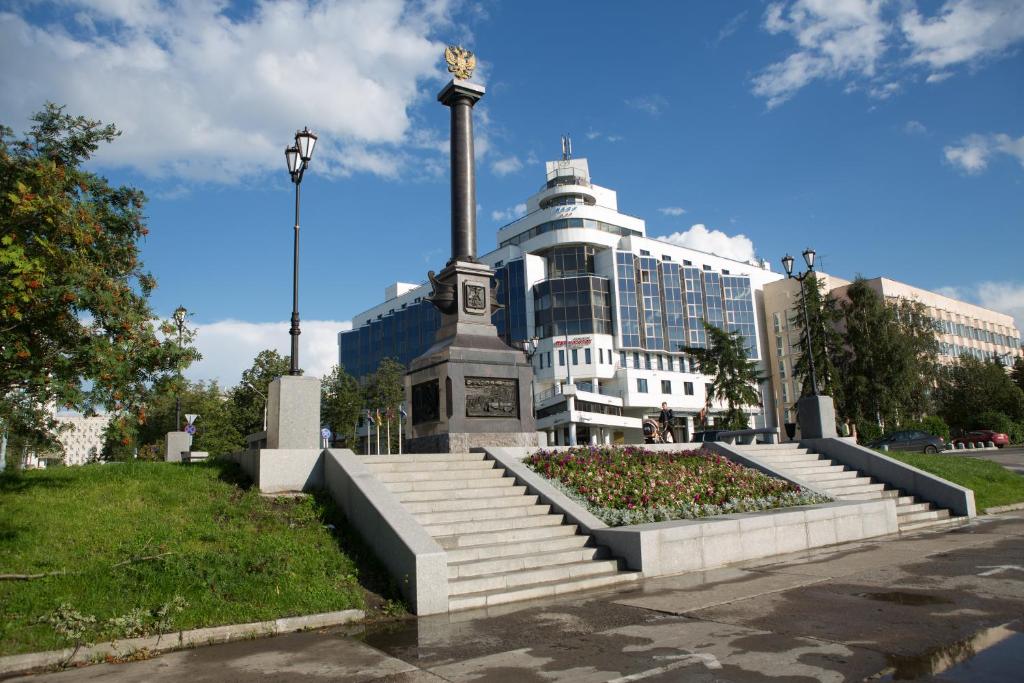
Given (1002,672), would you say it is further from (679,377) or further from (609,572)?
(679,377)

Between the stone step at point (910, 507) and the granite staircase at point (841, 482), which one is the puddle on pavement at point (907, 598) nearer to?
the granite staircase at point (841, 482)

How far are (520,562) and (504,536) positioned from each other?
0.95m

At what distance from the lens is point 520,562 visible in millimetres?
10164

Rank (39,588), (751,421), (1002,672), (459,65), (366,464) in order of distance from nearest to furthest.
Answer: (1002,672)
(39,588)
(366,464)
(459,65)
(751,421)

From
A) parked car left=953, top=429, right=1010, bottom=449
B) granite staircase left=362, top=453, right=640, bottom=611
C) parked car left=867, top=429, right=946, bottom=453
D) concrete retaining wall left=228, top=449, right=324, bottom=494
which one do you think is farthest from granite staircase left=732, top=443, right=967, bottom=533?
parked car left=953, top=429, right=1010, bottom=449

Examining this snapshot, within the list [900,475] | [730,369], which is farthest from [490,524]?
[730,369]

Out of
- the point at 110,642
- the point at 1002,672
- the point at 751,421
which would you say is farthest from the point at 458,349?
the point at 751,421

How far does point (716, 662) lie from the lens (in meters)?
5.99

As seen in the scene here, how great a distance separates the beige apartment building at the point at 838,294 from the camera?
89250 mm

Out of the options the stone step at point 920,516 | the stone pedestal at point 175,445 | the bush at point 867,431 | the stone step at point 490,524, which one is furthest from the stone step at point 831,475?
the bush at point 867,431

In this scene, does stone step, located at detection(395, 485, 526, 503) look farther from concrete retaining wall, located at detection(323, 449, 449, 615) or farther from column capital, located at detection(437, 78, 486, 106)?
column capital, located at detection(437, 78, 486, 106)

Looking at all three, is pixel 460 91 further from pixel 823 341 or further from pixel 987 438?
pixel 987 438

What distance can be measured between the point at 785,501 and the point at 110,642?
12.9 m

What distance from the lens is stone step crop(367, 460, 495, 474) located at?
13227mm
